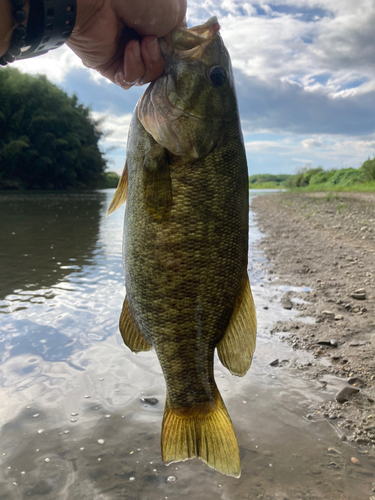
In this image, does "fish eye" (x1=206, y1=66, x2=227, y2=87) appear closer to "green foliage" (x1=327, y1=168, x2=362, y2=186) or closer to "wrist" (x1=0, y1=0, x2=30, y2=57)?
"wrist" (x1=0, y1=0, x2=30, y2=57)

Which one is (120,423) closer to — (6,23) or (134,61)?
(134,61)

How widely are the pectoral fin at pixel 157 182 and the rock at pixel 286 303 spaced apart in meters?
4.12

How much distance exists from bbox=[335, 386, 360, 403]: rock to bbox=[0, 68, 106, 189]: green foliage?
47.1 metres

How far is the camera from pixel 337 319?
4.97m

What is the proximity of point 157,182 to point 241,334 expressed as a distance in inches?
36.6

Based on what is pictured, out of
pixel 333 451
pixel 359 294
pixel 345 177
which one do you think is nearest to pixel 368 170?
pixel 345 177

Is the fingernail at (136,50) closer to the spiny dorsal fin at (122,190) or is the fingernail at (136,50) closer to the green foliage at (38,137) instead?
the spiny dorsal fin at (122,190)

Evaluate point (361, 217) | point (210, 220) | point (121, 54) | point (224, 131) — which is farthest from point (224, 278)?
point (361, 217)

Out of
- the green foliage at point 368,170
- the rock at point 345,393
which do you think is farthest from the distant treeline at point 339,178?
the rock at point 345,393

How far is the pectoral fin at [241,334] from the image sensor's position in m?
2.04

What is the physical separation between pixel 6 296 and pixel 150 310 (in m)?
4.81

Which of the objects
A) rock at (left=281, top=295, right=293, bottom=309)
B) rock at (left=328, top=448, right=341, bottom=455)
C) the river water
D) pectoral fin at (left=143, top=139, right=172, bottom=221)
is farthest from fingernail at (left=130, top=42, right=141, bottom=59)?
rock at (left=281, top=295, right=293, bottom=309)

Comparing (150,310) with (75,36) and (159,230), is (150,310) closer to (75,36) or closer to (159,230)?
(159,230)

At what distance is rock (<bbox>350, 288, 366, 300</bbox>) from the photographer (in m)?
5.59
